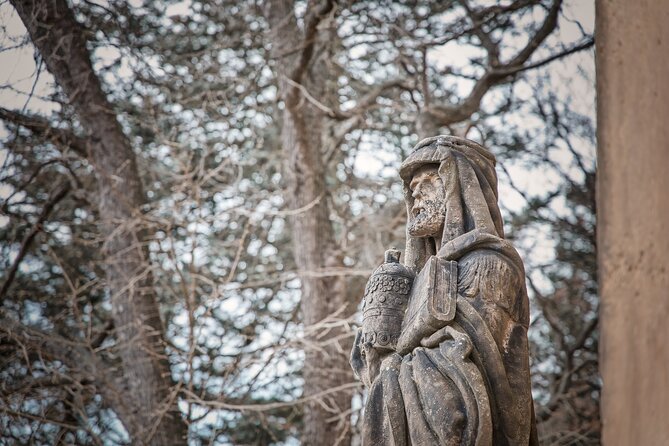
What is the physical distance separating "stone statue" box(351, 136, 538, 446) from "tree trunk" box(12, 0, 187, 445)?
499 cm

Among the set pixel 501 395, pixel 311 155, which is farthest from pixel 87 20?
pixel 501 395

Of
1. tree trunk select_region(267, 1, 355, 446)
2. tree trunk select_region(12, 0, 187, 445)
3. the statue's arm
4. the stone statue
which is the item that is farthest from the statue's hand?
tree trunk select_region(267, 1, 355, 446)

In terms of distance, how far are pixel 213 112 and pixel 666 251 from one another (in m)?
11.2

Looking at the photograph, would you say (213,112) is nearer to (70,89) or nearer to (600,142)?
(70,89)

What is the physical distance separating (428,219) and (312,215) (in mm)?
6405

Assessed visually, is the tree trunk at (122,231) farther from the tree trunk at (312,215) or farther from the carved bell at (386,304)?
the carved bell at (386,304)

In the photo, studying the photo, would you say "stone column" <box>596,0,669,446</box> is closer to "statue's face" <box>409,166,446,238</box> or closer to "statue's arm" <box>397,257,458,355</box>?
"statue's arm" <box>397,257,458,355</box>

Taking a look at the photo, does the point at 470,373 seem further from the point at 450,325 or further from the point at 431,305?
the point at 431,305

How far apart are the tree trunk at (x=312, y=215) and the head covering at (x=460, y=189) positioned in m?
5.07

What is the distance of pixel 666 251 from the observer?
86 centimetres

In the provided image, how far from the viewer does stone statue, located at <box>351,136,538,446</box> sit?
12.0ft

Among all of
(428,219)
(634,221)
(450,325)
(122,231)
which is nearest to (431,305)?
(450,325)

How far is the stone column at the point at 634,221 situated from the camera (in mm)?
839

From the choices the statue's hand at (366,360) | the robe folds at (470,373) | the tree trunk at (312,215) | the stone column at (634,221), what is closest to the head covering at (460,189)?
the robe folds at (470,373)
